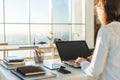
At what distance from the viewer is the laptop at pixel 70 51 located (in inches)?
81.4

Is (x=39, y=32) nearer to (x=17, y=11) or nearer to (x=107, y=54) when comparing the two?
(x=17, y=11)

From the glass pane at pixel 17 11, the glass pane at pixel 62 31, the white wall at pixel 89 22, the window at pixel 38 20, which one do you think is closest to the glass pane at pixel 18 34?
the window at pixel 38 20

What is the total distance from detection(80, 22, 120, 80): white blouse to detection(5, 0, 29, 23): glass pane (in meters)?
4.70

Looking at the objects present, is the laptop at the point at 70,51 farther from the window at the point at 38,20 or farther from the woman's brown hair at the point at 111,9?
the window at the point at 38,20

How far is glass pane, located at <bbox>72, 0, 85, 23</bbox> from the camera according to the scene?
6.63 m

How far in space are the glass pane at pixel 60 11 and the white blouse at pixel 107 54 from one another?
16.5ft

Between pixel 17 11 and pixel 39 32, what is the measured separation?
83cm

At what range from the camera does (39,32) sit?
614 centimetres

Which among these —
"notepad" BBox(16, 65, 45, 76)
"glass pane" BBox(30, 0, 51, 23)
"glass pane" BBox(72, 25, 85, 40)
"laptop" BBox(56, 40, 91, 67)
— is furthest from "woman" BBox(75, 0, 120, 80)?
"glass pane" BBox(72, 25, 85, 40)

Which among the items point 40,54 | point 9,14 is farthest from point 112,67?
point 9,14

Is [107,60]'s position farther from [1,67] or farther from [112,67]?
[1,67]

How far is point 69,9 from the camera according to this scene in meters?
6.61

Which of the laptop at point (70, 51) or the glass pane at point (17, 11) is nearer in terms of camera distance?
the laptop at point (70, 51)

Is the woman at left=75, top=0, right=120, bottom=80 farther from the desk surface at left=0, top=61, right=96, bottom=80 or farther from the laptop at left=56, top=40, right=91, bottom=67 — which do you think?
the laptop at left=56, top=40, right=91, bottom=67
